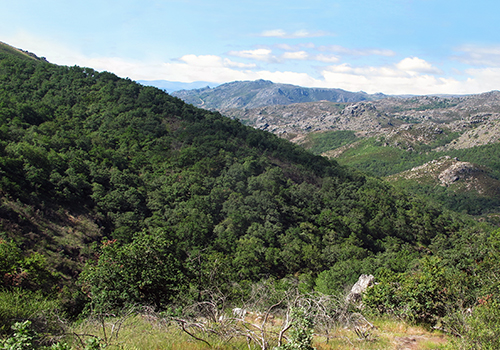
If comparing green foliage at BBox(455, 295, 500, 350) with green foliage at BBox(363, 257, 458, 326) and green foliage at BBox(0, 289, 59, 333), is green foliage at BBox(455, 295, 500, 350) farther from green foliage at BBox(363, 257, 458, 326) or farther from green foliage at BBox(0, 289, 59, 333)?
green foliage at BBox(0, 289, 59, 333)

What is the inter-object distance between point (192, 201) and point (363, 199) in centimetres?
5060

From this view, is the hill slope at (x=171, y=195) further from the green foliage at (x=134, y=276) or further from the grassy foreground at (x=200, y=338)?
the grassy foreground at (x=200, y=338)

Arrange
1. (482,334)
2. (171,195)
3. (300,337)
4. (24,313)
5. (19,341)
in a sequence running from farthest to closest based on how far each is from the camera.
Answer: (171,195) < (24,313) < (482,334) < (300,337) < (19,341)

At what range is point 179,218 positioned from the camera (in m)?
54.5

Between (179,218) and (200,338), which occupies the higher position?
(200,338)

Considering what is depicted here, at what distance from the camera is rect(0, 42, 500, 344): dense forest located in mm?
19125

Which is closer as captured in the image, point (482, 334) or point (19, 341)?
point (19, 341)

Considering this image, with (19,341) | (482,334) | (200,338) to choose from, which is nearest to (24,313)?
(19,341)

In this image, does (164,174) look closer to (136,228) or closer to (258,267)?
(136,228)

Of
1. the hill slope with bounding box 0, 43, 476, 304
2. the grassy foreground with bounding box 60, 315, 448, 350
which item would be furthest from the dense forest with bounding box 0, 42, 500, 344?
the grassy foreground with bounding box 60, 315, 448, 350

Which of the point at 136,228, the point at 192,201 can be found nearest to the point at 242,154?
the point at 192,201

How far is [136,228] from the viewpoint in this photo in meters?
50.2

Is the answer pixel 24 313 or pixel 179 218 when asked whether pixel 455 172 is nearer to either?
pixel 179 218

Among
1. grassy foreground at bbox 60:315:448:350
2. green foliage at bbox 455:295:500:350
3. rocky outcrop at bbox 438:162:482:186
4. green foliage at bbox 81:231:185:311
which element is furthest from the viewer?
rocky outcrop at bbox 438:162:482:186
